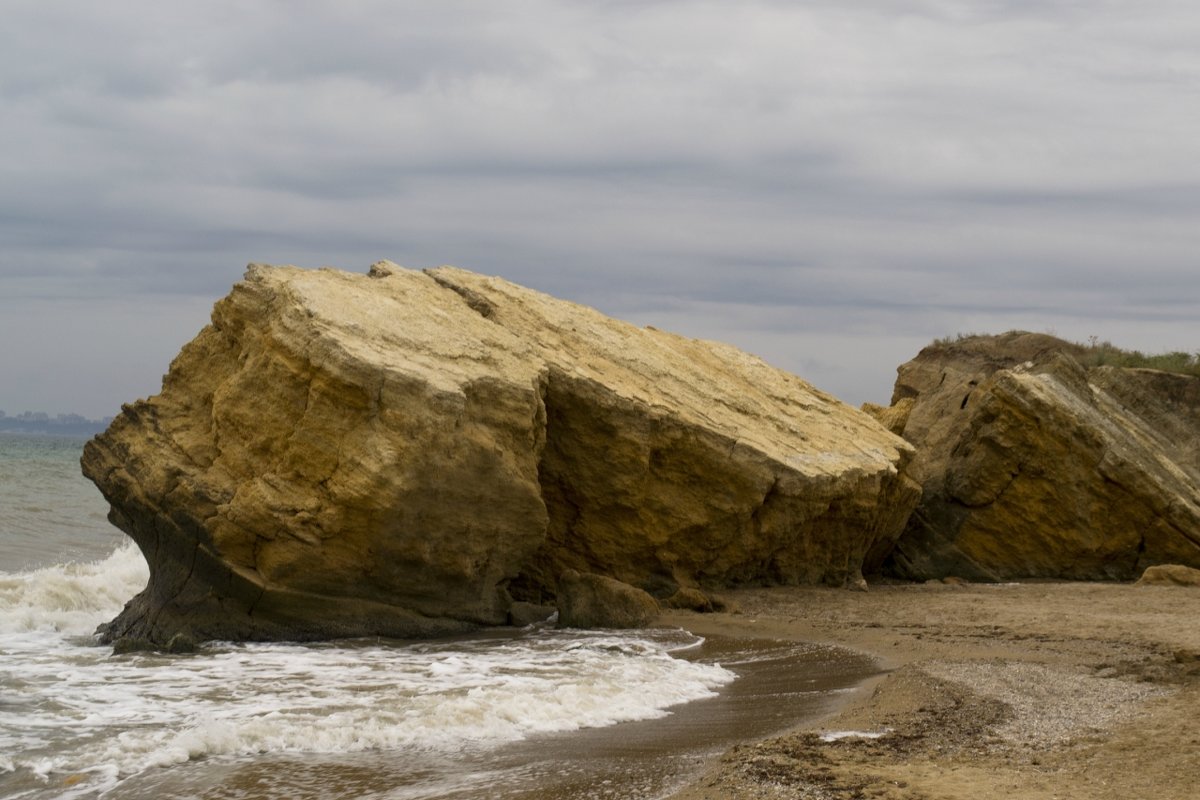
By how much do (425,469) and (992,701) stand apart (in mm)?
4585

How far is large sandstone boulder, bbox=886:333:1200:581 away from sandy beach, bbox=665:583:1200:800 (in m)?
1.73

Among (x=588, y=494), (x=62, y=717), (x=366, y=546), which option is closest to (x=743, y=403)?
(x=588, y=494)

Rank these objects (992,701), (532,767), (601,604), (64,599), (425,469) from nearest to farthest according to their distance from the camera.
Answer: (532,767)
(992,701)
(425,469)
(601,604)
(64,599)

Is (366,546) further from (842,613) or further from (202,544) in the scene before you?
(842,613)

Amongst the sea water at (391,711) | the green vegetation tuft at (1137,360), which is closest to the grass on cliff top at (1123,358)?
the green vegetation tuft at (1137,360)

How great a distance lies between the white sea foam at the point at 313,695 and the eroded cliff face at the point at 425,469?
24.6 inches

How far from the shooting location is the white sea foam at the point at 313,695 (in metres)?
7.05

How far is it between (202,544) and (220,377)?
170 cm

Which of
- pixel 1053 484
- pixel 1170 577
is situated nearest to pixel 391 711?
pixel 1170 577

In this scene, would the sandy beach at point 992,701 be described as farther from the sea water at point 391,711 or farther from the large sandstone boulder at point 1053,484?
the large sandstone boulder at point 1053,484

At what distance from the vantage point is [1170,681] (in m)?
8.07

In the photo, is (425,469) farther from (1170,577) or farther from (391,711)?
(1170,577)

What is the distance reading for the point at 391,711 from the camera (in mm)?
7773

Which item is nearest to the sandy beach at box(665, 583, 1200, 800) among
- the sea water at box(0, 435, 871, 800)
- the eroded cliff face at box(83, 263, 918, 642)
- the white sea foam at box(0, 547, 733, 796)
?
the sea water at box(0, 435, 871, 800)
